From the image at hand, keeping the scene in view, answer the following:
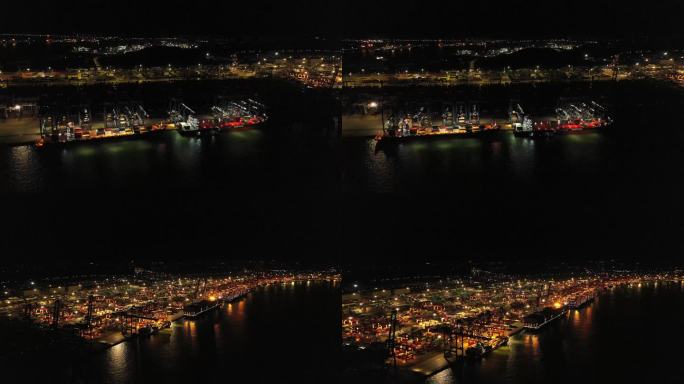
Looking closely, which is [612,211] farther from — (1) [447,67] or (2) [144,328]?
(2) [144,328]

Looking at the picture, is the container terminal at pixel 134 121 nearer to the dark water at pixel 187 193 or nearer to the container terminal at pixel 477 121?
the dark water at pixel 187 193

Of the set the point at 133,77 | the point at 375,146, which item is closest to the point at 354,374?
the point at 375,146

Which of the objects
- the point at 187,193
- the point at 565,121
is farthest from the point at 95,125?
the point at 565,121

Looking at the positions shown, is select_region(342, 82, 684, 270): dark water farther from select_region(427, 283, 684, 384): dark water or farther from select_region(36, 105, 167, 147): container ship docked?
select_region(36, 105, 167, 147): container ship docked

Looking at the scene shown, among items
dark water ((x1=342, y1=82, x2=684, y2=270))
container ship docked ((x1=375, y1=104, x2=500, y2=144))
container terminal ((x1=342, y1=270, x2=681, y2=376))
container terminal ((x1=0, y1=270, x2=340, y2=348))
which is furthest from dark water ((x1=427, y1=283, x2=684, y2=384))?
container ship docked ((x1=375, y1=104, x2=500, y2=144))

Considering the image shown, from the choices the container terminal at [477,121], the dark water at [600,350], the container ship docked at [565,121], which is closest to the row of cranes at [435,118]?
the container terminal at [477,121]

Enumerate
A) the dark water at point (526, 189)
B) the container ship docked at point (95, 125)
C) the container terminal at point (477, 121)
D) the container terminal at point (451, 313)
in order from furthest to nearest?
the container ship docked at point (95, 125) < the container terminal at point (477, 121) < the dark water at point (526, 189) < the container terminal at point (451, 313)

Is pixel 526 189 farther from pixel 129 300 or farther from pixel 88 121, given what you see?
pixel 88 121
